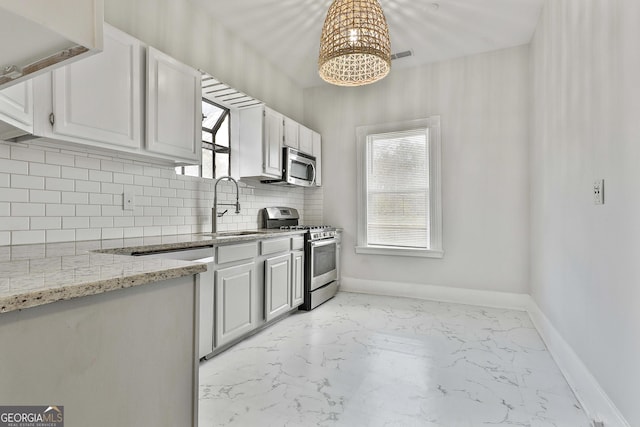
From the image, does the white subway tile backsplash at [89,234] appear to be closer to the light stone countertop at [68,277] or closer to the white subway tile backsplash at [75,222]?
the white subway tile backsplash at [75,222]

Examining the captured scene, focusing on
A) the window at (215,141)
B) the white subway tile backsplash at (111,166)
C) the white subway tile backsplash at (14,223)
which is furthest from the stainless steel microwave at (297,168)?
the white subway tile backsplash at (14,223)

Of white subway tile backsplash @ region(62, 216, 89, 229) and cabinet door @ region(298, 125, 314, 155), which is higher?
cabinet door @ region(298, 125, 314, 155)

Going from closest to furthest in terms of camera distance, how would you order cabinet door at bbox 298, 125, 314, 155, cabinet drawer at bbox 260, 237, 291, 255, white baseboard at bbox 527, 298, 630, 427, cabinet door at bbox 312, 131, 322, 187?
white baseboard at bbox 527, 298, 630, 427, cabinet drawer at bbox 260, 237, 291, 255, cabinet door at bbox 298, 125, 314, 155, cabinet door at bbox 312, 131, 322, 187

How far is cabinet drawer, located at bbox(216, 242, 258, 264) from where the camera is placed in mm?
2434

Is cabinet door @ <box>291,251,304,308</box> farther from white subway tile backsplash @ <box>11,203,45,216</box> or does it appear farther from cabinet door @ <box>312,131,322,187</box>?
white subway tile backsplash @ <box>11,203,45,216</box>

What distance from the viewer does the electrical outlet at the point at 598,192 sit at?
1687mm

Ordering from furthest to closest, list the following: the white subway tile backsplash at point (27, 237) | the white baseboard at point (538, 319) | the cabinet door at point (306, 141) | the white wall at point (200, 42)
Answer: the cabinet door at point (306, 141)
the white wall at point (200, 42)
the white subway tile backsplash at point (27, 237)
the white baseboard at point (538, 319)

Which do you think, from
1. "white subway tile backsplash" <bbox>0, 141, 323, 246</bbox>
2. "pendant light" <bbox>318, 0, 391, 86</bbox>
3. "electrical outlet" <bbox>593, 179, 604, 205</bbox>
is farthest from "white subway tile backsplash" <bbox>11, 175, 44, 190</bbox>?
"electrical outlet" <bbox>593, 179, 604, 205</bbox>

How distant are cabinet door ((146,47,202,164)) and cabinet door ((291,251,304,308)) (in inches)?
56.1

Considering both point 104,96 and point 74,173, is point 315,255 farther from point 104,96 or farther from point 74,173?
point 104,96

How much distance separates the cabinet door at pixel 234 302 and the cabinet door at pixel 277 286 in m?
0.17

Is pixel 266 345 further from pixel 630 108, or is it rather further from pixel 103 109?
pixel 630 108

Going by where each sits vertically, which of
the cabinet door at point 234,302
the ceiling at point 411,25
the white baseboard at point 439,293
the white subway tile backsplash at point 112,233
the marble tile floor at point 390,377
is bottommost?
the marble tile floor at point 390,377

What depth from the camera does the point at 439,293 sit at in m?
4.00
